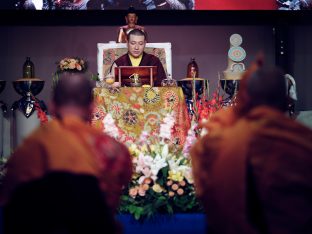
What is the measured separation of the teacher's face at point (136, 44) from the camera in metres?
6.31

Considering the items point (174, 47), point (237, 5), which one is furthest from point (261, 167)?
point (174, 47)

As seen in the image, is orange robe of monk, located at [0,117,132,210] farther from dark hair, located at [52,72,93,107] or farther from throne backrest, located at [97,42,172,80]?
throne backrest, located at [97,42,172,80]

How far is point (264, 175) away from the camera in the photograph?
2.07m

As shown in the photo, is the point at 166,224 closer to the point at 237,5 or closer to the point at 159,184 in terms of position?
the point at 159,184

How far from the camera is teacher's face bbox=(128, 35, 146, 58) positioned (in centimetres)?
631

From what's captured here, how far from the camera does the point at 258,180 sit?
2.09 metres

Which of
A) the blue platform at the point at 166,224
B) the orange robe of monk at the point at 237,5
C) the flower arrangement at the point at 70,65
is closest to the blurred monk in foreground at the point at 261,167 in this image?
the blue platform at the point at 166,224

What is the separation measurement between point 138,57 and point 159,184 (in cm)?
314

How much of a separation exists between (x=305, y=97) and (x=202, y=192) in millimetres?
5734

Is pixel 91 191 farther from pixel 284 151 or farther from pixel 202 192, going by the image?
pixel 284 151

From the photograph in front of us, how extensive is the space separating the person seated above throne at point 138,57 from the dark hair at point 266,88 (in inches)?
160

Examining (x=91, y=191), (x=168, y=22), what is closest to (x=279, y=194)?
(x=91, y=191)

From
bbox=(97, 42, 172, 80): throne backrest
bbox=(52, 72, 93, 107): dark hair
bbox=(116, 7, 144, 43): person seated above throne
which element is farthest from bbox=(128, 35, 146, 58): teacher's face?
bbox=(52, 72, 93, 107): dark hair

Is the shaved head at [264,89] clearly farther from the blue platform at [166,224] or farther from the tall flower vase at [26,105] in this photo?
the tall flower vase at [26,105]
